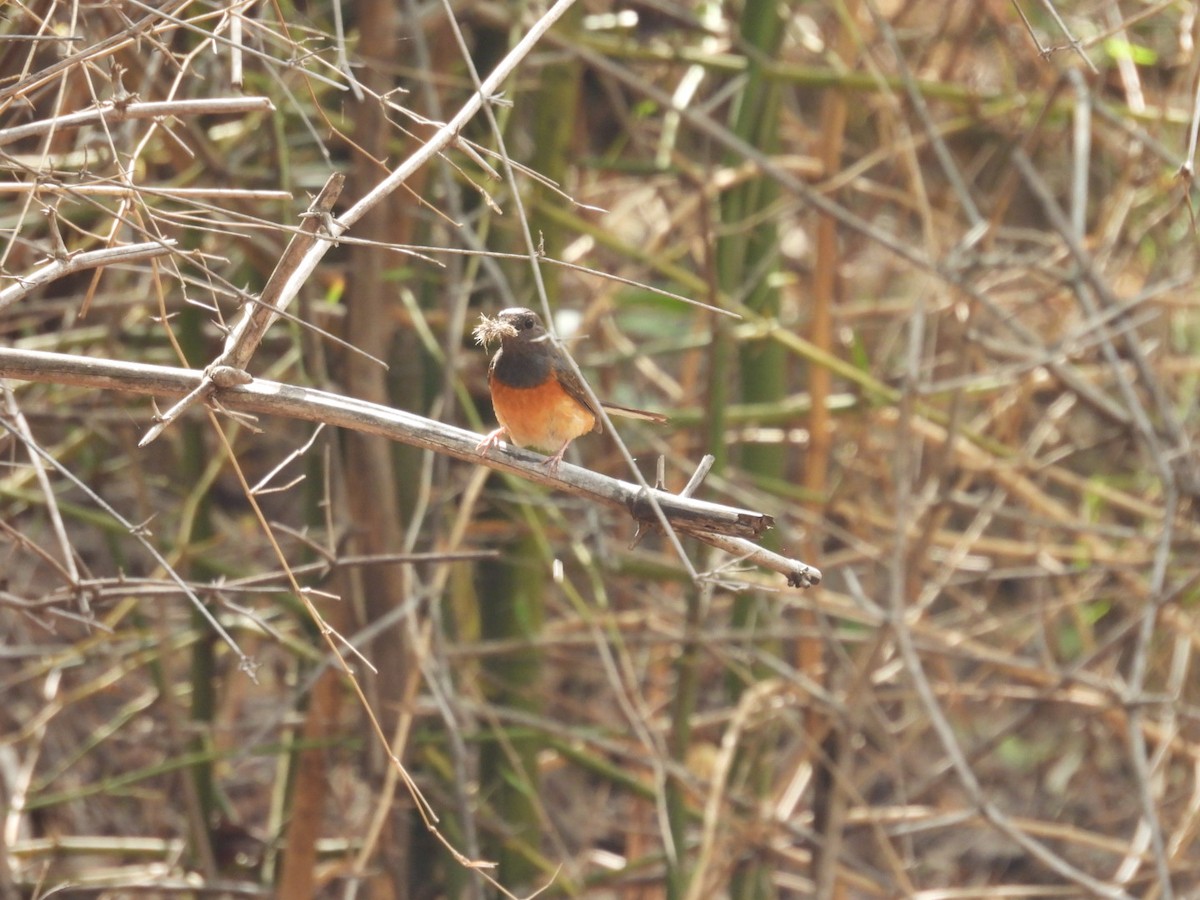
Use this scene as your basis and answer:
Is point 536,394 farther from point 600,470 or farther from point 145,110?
point 145,110

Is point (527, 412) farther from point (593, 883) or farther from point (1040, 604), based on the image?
point (1040, 604)

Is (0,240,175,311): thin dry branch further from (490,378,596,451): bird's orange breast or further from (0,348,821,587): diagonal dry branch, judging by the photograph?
(490,378,596,451): bird's orange breast

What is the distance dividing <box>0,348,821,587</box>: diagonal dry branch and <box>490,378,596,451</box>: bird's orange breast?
5.02ft

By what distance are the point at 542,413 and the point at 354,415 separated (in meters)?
1.62

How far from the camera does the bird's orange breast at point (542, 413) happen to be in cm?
362

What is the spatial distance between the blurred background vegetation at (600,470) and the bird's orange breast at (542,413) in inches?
12.0

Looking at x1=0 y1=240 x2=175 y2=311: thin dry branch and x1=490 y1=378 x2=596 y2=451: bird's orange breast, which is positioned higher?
x1=0 y1=240 x2=175 y2=311: thin dry branch

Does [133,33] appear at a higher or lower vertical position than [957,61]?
higher

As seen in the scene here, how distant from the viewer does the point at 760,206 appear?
17.5 feet

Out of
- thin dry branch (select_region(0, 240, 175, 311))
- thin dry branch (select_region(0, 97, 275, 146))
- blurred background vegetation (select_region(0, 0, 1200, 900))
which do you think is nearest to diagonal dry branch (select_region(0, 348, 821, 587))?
thin dry branch (select_region(0, 240, 175, 311))

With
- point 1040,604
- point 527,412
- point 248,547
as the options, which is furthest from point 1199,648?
point 248,547

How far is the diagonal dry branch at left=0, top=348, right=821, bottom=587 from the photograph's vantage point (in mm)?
1942

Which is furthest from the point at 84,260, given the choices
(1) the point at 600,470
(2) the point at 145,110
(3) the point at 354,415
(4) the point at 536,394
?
(1) the point at 600,470

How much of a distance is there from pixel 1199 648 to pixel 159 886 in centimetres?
421
